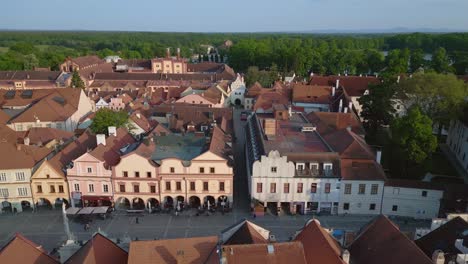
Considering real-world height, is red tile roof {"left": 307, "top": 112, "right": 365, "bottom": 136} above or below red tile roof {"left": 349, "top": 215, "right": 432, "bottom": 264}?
above

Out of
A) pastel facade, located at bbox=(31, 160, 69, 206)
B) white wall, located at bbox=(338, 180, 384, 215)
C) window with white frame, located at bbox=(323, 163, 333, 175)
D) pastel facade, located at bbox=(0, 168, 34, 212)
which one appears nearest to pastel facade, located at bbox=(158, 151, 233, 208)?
window with white frame, located at bbox=(323, 163, 333, 175)

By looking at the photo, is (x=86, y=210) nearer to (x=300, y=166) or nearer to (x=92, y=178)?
(x=92, y=178)

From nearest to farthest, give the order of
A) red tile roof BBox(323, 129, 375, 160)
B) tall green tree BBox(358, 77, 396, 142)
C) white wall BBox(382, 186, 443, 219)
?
1. white wall BBox(382, 186, 443, 219)
2. red tile roof BBox(323, 129, 375, 160)
3. tall green tree BBox(358, 77, 396, 142)

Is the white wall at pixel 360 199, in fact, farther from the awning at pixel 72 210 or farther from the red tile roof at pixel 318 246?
the awning at pixel 72 210

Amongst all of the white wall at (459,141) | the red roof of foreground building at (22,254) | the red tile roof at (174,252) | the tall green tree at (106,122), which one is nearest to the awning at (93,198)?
the tall green tree at (106,122)

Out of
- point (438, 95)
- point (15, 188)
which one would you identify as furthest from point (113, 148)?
point (438, 95)

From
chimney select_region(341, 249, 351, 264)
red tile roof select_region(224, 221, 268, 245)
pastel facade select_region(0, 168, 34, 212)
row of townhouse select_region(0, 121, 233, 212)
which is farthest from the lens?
pastel facade select_region(0, 168, 34, 212)

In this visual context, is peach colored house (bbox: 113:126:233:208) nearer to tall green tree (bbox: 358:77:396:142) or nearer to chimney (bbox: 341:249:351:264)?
chimney (bbox: 341:249:351:264)
